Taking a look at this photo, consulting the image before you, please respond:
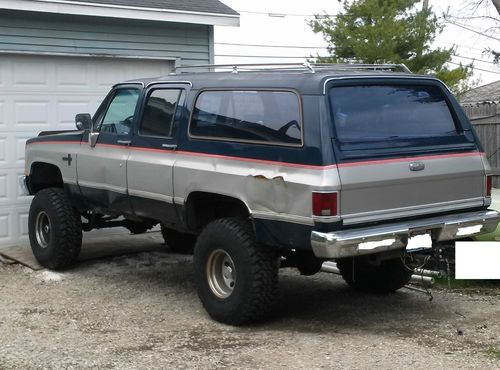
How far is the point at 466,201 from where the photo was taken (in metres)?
6.50

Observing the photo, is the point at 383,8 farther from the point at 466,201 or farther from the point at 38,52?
the point at 466,201

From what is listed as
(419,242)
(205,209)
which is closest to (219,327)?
(205,209)

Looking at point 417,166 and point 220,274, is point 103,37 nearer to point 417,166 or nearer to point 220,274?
point 220,274

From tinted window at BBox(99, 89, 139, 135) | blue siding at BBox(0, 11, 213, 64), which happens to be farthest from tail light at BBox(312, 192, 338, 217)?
blue siding at BBox(0, 11, 213, 64)

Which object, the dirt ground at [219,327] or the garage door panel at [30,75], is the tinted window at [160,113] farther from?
the garage door panel at [30,75]

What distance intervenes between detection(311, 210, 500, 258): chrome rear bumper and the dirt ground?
2.40 feet

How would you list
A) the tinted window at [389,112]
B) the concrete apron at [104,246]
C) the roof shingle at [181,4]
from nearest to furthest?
the tinted window at [389,112] → the concrete apron at [104,246] → the roof shingle at [181,4]

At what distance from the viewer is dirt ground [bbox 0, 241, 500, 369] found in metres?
5.58

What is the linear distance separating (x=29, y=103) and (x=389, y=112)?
18.1 feet

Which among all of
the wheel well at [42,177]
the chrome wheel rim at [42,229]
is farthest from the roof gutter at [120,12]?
the chrome wheel rim at [42,229]

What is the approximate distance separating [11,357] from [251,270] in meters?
1.91
